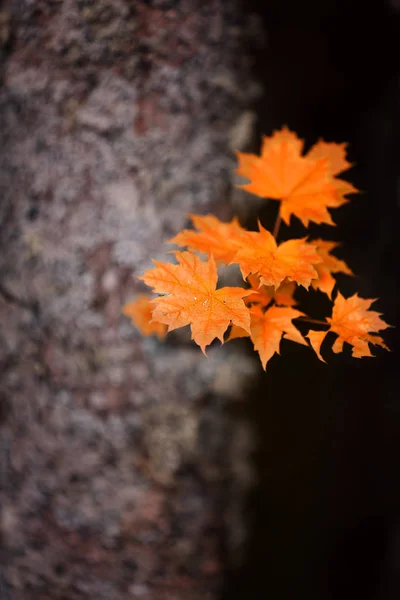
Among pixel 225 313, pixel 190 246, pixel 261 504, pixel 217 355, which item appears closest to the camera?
pixel 225 313

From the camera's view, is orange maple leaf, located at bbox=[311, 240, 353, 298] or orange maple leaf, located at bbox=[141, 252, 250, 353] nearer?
orange maple leaf, located at bbox=[141, 252, 250, 353]

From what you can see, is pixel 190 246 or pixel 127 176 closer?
pixel 190 246

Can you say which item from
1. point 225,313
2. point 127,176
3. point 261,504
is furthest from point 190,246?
point 261,504

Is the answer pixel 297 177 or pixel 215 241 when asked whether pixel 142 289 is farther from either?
pixel 297 177

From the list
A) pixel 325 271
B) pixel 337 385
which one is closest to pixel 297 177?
pixel 325 271

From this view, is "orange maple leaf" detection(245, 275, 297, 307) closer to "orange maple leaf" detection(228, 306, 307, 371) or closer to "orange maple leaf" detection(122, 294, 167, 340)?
"orange maple leaf" detection(228, 306, 307, 371)

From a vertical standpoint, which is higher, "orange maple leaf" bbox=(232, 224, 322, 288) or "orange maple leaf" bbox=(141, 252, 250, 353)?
"orange maple leaf" bbox=(232, 224, 322, 288)

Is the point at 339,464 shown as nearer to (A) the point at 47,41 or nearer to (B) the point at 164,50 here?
(B) the point at 164,50

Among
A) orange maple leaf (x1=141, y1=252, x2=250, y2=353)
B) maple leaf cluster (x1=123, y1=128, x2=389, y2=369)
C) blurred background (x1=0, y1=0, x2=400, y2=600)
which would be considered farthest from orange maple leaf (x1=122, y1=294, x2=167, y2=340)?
orange maple leaf (x1=141, y1=252, x2=250, y2=353)
